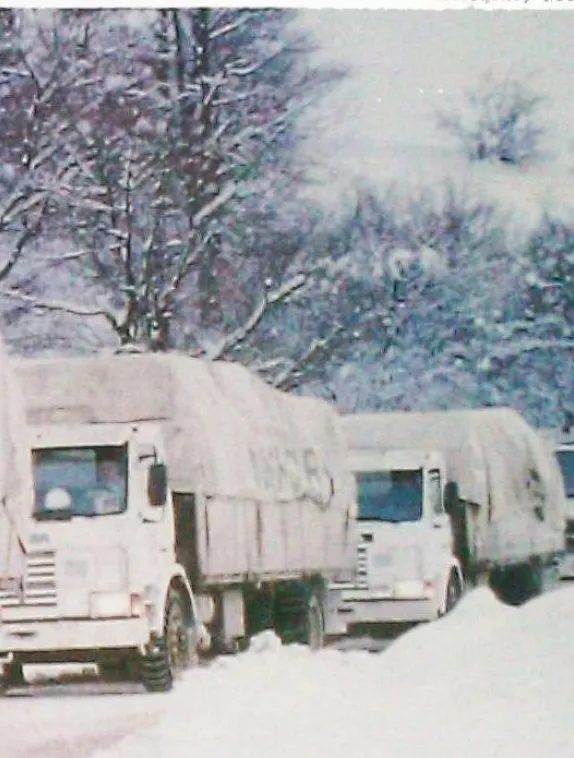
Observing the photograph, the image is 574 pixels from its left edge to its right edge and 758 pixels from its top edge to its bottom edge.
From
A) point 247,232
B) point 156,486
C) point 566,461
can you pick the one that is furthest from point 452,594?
point 247,232

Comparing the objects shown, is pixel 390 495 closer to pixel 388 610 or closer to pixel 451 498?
pixel 451 498

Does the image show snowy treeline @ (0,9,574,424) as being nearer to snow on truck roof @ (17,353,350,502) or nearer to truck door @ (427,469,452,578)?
snow on truck roof @ (17,353,350,502)

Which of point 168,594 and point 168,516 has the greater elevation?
point 168,516

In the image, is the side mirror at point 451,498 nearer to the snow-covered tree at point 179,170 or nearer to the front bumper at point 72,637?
the snow-covered tree at point 179,170

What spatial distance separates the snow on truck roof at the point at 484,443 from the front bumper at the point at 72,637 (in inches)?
38.0

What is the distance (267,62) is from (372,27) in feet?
1.27

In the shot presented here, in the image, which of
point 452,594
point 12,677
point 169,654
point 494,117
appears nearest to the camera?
point 12,677

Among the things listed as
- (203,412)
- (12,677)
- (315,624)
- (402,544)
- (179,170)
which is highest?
(179,170)

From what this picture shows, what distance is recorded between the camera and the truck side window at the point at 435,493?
6.84 m

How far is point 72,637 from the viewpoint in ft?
21.0

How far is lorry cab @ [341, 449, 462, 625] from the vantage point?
6660 millimetres

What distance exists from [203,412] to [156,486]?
32 centimetres

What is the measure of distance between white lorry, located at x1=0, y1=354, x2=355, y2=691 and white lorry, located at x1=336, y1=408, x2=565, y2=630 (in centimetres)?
12

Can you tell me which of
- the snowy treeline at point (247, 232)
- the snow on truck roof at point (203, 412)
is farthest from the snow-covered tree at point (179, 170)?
the snow on truck roof at point (203, 412)
